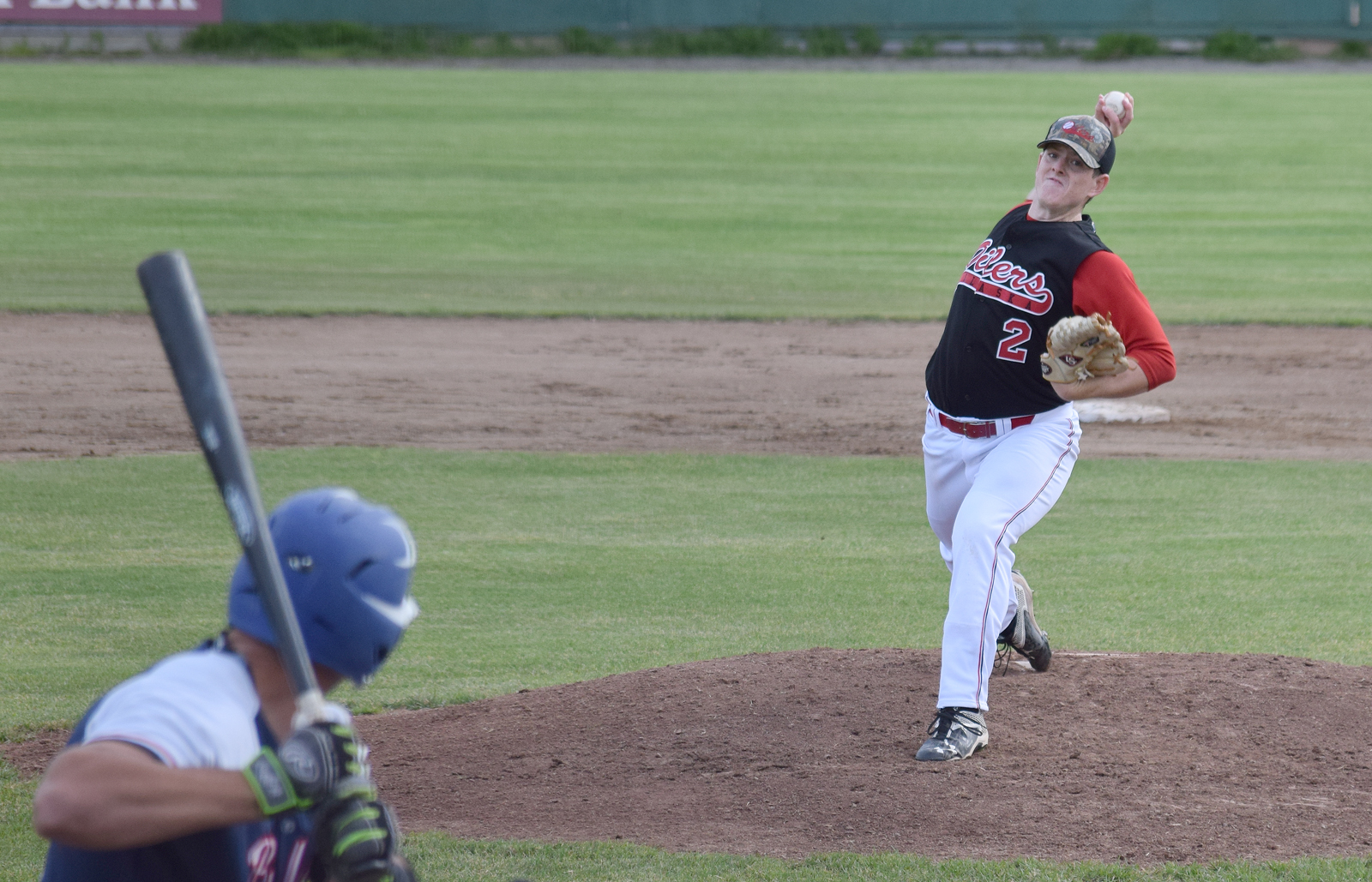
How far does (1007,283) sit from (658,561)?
2.90 m

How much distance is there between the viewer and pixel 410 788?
187 inches

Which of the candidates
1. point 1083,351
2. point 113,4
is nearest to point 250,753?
point 1083,351

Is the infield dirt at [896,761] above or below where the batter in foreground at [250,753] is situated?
below

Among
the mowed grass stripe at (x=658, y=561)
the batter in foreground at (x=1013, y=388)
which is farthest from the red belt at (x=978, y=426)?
the mowed grass stripe at (x=658, y=561)

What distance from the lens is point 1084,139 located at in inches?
205

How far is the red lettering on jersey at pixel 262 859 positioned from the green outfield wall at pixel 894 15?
32310mm

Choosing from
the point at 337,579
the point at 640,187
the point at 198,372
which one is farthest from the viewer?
the point at 640,187

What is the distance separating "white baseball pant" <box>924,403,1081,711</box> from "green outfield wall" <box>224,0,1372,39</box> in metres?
29.4

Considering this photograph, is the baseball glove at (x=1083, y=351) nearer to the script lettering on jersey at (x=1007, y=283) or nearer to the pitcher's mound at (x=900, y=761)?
the script lettering on jersey at (x=1007, y=283)

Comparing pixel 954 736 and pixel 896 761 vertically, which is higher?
pixel 954 736

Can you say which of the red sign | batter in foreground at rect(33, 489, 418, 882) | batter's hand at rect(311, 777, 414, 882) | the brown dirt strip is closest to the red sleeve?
batter in foreground at rect(33, 489, 418, 882)

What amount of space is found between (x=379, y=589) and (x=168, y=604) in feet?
16.2

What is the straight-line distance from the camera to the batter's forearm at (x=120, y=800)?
195 centimetres

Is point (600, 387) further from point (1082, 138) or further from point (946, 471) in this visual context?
point (1082, 138)
